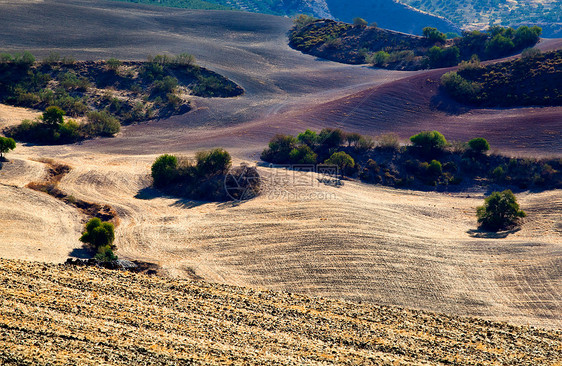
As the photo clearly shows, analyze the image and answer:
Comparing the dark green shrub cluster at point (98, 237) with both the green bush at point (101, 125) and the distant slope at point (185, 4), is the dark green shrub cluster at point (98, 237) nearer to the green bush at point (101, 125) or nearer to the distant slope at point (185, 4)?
the green bush at point (101, 125)

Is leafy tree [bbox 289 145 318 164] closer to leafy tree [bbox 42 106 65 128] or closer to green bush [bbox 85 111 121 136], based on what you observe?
green bush [bbox 85 111 121 136]

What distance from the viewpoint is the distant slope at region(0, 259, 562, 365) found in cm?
1758

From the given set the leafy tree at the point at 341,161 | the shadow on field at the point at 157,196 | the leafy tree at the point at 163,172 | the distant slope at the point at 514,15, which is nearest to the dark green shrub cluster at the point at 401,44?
the leafy tree at the point at 341,161

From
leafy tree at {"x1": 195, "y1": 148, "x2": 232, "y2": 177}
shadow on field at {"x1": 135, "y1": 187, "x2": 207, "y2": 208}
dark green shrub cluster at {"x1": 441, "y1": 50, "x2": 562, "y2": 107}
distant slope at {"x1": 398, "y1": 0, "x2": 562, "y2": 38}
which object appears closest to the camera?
shadow on field at {"x1": 135, "y1": 187, "x2": 207, "y2": 208}

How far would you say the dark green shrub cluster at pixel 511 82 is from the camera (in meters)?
60.0

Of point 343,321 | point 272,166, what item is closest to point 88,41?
point 272,166

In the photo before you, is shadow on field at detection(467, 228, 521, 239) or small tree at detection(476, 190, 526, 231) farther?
small tree at detection(476, 190, 526, 231)

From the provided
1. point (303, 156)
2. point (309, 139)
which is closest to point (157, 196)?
point (303, 156)

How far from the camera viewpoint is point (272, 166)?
148ft

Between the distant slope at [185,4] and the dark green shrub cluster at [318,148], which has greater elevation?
the distant slope at [185,4]

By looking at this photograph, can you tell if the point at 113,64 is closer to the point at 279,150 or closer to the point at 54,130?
the point at 54,130

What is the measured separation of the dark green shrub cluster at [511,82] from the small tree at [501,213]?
29.2 meters

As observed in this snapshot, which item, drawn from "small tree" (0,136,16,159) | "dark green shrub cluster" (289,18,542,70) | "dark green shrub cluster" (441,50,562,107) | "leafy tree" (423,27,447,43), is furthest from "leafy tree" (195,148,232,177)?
"leafy tree" (423,27,447,43)

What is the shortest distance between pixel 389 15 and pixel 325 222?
544 ft
